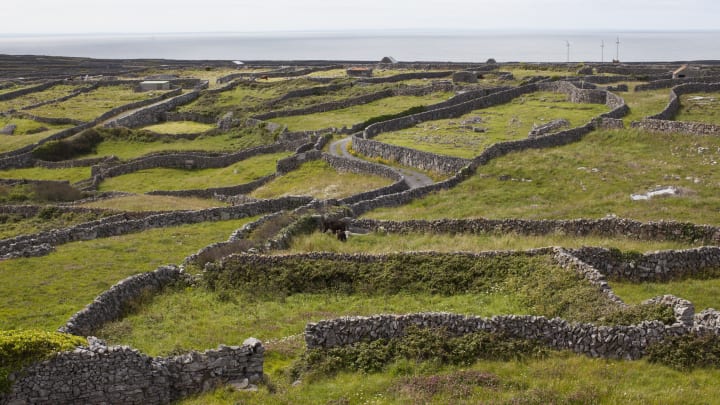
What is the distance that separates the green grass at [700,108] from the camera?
56162 millimetres

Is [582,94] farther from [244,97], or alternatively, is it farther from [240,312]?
[240,312]

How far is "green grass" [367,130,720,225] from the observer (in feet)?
115

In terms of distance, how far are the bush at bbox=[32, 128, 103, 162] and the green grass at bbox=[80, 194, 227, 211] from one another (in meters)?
33.0

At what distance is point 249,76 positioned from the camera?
5679 inches

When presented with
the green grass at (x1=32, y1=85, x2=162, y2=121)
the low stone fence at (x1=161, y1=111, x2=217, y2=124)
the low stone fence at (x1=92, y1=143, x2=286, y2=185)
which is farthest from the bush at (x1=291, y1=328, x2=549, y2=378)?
the green grass at (x1=32, y1=85, x2=162, y2=121)

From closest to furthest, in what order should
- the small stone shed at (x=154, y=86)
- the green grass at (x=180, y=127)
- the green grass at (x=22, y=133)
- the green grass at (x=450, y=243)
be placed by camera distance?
the green grass at (x=450, y=243) → the green grass at (x=22, y=133) → the green grass at (x=180, y=127) → the small stone shed at (x=154, y=86)

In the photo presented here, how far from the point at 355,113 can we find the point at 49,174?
3748 centimetres

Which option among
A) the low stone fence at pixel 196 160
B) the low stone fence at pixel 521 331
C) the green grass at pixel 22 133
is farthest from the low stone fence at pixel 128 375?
the green grass at pixel 22 133

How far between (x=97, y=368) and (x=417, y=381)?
7.59 m

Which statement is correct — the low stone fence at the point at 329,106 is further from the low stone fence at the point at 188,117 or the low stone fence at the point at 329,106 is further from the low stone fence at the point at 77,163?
the low stone fence at the point at 77,163

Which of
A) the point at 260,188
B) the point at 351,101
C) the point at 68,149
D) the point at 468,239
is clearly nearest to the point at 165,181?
the point at 260,188

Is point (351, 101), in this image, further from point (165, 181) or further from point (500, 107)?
point (165, 181)

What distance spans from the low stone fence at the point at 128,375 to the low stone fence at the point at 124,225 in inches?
659

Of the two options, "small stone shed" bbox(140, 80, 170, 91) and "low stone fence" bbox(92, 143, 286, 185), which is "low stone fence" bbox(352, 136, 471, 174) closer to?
"low stone fence" bbox(92, 143, 286, 185)
